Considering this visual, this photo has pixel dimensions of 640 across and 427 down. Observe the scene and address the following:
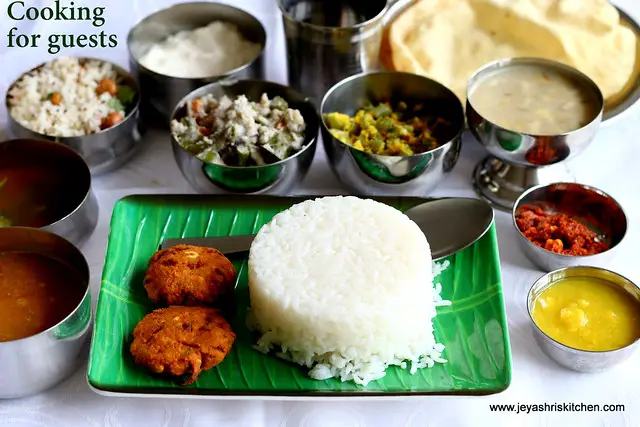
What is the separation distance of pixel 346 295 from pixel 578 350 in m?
0.68

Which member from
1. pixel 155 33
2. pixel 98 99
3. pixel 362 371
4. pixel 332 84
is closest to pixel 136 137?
pixel 98 99

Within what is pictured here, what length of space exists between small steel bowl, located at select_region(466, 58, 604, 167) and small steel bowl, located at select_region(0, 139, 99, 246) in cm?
135

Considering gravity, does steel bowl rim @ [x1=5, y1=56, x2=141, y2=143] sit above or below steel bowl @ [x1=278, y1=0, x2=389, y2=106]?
below

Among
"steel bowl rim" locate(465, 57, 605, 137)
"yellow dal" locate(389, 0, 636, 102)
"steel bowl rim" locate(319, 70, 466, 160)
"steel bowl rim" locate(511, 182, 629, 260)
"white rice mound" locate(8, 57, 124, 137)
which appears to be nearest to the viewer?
"steel bowl rim" locate(511, 182, 629, 260)

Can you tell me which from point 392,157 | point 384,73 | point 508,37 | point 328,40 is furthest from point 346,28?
point 508,37

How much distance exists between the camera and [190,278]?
7.75 ft

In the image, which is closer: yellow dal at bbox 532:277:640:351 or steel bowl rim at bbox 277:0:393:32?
yellow dal at bbox 532:277:640:351

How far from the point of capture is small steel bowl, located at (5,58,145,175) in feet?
9.41

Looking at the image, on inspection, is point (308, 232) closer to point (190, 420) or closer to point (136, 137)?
point (190, 420)

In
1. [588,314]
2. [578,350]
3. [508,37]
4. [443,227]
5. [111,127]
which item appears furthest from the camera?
[508,37]

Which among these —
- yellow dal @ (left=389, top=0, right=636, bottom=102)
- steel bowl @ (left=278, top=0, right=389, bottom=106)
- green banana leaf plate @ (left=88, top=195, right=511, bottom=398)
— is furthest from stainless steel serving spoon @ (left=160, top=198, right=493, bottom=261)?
steel bowl @ (left=278, top=0, right=389, bottom=106)

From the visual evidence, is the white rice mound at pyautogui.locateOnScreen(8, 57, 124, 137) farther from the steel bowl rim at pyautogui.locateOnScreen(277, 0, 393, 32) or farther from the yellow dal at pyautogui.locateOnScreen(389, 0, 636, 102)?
the yellow dal at pyautogui.locateOnScreen(389, 0, 636, 102)

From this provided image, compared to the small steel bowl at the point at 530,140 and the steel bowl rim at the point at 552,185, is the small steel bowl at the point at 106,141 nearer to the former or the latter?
the small steel bowl at the point at 530,140

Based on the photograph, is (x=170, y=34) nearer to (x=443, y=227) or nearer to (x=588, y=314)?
(x=443, y=227)
